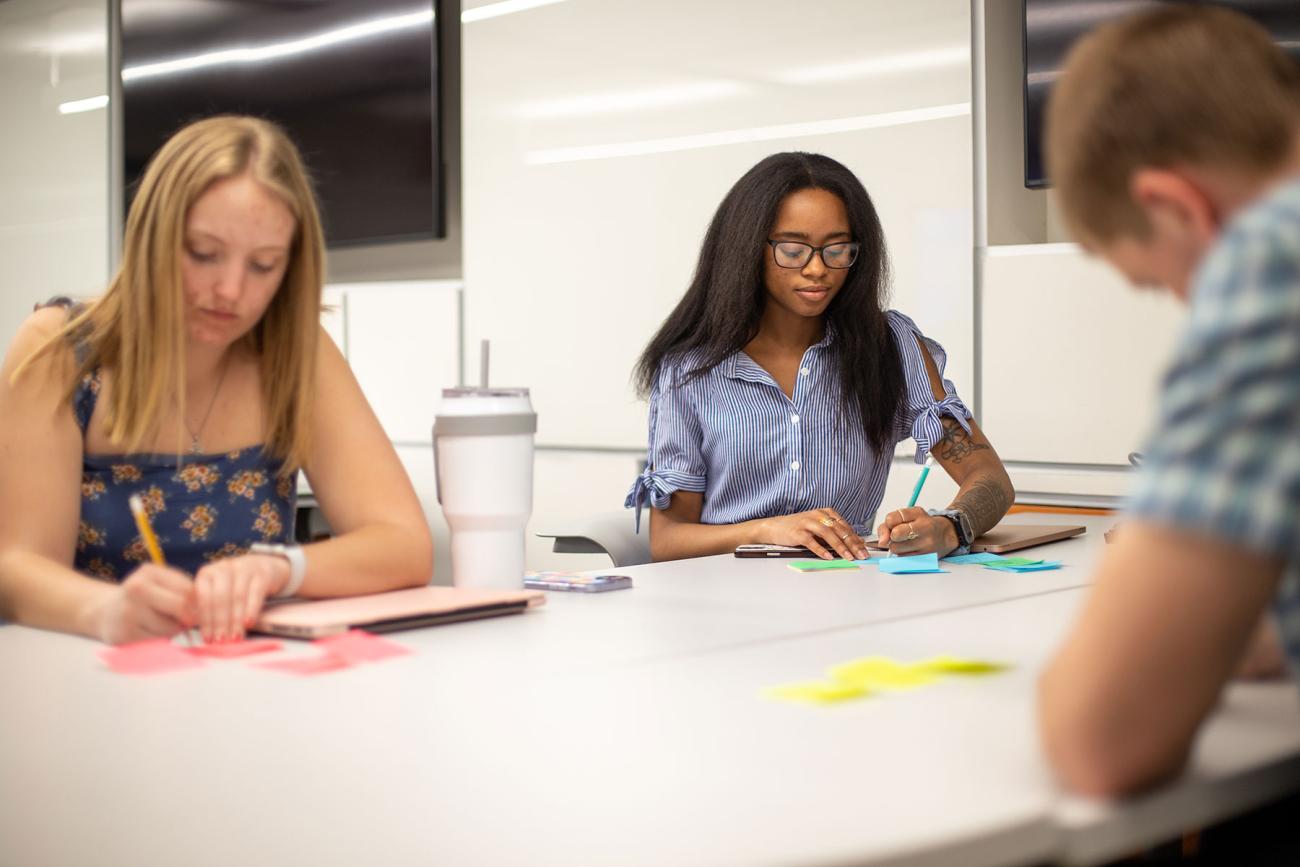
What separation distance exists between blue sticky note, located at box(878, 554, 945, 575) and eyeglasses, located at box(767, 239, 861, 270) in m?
0.72

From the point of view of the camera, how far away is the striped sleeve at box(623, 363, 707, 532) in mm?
2449

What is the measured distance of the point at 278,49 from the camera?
4918 mm

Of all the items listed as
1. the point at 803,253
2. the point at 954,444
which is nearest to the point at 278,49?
the point at 803,253

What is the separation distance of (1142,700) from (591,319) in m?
3.43

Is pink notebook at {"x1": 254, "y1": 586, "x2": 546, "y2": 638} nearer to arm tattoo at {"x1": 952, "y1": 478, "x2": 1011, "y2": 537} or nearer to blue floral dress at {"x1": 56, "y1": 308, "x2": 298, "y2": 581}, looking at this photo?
blue floral dress at {"x1": 56, "y1": 308, "x2": 298, "y2": 581}

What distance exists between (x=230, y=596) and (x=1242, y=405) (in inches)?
38.0

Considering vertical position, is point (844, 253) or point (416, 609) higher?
point (844, 253)

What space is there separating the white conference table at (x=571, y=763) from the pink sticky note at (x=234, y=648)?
3cm

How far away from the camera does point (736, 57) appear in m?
Answer: 3.76

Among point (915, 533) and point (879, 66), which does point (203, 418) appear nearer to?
point (915, 533)

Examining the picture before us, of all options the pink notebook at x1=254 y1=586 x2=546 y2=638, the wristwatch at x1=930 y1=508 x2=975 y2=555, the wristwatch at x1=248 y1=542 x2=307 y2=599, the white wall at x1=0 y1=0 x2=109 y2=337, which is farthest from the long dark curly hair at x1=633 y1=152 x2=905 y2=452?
the white wall at x1=0 y1=0 x2=109 y2=337

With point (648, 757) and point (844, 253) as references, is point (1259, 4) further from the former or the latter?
point (648, 757)

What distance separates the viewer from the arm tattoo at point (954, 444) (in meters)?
2.41

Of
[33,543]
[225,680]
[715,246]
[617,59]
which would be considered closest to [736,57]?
[617,59]
